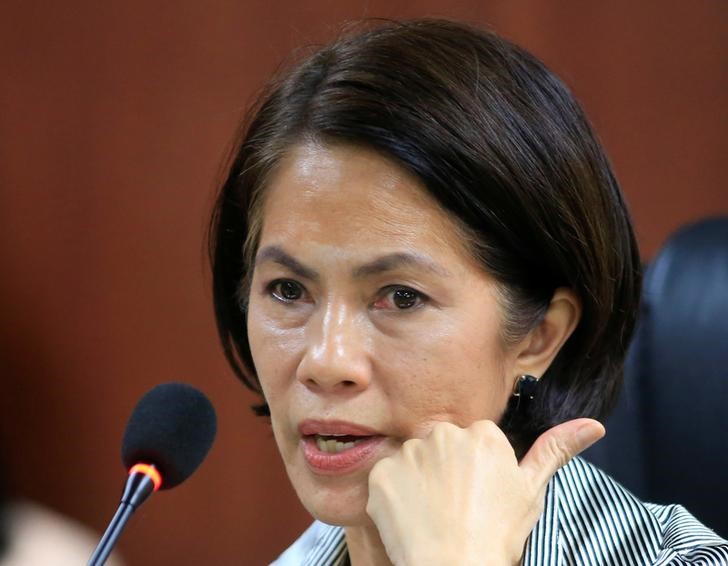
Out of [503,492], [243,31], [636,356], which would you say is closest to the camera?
[503,492]

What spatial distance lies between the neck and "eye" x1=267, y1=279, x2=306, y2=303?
333 millimetres

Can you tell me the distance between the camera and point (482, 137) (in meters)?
1.47

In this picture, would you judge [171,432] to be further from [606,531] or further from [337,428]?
[606,531]

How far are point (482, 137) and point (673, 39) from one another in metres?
1.82

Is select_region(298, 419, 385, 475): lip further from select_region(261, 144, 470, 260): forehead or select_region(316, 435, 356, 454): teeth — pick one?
select_region(261, 144, 470, 260): forehead

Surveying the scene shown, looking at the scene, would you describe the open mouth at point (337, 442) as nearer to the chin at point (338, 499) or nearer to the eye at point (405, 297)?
the chin at point (338, 499)

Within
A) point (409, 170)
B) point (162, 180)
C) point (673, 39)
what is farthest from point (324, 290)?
point (673, 39)

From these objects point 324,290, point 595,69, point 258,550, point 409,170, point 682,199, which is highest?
point 595,69

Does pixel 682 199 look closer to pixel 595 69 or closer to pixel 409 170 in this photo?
pixel 595 69

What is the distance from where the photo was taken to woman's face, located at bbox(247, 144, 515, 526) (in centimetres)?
148

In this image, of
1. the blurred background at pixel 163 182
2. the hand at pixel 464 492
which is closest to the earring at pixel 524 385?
the hand at pixel 464 492

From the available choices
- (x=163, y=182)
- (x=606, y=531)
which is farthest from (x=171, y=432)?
(x=163, y=182)

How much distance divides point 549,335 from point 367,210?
33 cm

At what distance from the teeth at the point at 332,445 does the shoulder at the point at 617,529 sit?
311mm
